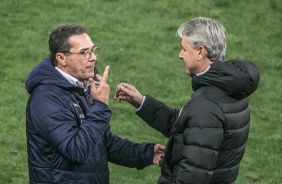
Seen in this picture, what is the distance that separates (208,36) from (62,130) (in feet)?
4.40

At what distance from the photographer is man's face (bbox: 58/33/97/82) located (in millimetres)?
6414

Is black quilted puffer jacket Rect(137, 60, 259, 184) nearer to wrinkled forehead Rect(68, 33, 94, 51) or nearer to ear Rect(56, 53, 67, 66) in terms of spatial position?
wrinkled forehead Rect(68, 33, 94, 51)

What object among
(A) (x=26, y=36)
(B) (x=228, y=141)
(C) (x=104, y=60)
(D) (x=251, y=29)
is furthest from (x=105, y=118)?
(D) (x=251, y=29)

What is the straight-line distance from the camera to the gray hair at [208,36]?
606cm

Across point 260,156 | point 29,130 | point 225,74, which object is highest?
point 225,74

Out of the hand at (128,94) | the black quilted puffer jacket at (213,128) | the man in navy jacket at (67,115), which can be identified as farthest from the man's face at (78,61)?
the black quilted puffer jacket at (213,128)

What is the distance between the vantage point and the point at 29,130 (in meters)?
6.35

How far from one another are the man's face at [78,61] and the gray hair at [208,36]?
2.90 ft

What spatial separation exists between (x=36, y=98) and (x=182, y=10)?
1028 cm

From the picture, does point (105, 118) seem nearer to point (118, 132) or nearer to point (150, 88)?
point (118, 132)

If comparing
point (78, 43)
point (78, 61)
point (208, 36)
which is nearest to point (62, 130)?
point (78, 61)

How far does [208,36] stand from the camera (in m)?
6.06

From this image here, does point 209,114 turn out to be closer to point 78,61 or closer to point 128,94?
point 78,61

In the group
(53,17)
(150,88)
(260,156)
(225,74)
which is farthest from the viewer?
(53,17)
